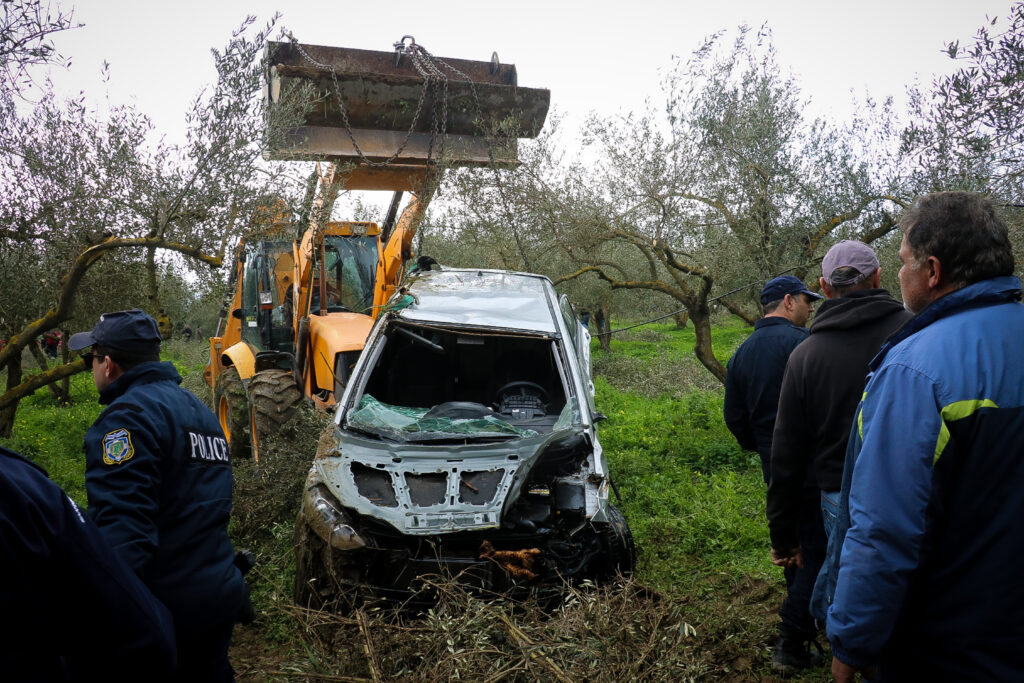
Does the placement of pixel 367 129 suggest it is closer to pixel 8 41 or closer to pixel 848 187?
pixel 8 41

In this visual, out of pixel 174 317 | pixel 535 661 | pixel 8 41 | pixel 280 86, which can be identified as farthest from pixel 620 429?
pixel 174 317

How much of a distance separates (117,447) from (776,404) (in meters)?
3.03

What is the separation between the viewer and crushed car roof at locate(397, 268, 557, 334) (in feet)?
17.2

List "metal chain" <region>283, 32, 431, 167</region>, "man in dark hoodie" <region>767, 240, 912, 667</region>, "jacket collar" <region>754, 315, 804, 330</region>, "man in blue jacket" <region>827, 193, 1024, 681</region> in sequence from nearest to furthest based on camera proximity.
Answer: "man in blue jacket" <region>827, 193, 1024, 681</region>
"man in dark hoodie" <region>767, 240, 912, 667</region>
"jacket collar" <region>754, 315, 804, 330</region>
"metal chain" <region>283, 32, 431, 167</region>

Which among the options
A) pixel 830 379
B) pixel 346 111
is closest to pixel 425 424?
pixel 830 379

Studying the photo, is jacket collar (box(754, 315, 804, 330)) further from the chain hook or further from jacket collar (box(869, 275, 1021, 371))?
the chain hook

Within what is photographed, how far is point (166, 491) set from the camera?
248 centimetres

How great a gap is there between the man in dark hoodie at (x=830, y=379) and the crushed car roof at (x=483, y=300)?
2.29 m

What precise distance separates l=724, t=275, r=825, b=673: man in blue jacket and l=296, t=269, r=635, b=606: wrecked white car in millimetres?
837

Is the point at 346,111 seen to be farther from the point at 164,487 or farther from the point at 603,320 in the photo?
the point at 603,320

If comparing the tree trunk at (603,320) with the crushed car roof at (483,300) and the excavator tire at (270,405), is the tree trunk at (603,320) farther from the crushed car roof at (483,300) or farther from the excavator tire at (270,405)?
the crushed car roof at (483,300)

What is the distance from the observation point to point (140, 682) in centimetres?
152

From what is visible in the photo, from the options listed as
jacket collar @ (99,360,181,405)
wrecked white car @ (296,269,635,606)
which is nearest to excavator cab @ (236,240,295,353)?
wrecked white car @ (296,269,635,606)

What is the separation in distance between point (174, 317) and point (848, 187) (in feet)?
53.3
